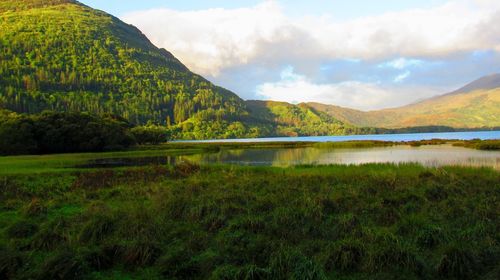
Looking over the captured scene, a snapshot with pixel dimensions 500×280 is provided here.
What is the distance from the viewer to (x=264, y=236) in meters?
15.8

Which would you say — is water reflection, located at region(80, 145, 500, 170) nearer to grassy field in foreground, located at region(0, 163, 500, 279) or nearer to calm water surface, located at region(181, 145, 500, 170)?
calm water surface, located at region(181, 145, 500, 170)

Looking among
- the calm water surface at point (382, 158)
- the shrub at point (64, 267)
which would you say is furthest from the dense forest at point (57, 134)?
the shrub at point (64, 267)

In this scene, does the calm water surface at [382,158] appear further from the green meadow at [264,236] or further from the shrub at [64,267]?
the shrub at [64,267]

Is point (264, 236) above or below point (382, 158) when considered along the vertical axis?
above

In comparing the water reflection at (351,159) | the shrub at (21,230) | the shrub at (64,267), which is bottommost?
the water reflection at (351,159)

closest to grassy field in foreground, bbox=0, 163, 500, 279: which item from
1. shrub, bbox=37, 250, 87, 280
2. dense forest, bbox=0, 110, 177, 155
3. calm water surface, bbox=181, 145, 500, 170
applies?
shrub, bbox=37, 250, 87, 280

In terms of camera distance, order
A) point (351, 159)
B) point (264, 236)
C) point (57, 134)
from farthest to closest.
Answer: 1. point (57, 134)
2. point (351, 159)
3. point (264, 236)

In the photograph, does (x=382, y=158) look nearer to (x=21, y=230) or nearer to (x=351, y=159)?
(x=351, y=159)

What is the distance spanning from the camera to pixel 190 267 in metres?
12.8

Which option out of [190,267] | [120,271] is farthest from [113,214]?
[190,267]

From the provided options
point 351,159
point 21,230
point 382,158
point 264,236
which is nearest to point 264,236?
point 264,236

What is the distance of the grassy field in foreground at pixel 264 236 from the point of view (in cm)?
1236

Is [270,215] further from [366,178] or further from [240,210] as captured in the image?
[366,178]

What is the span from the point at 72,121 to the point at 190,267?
323 ft
